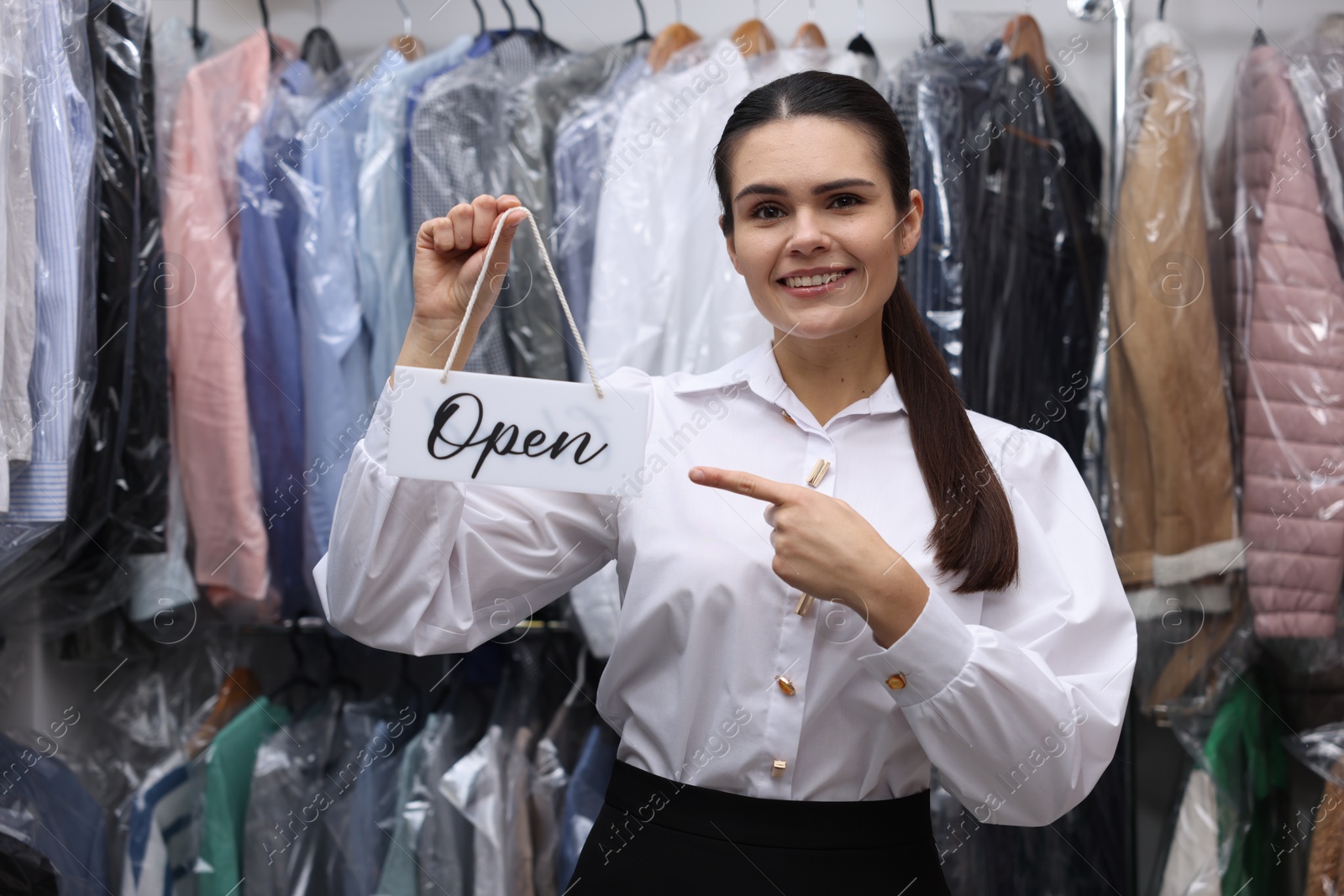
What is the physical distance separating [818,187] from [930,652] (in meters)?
0.44

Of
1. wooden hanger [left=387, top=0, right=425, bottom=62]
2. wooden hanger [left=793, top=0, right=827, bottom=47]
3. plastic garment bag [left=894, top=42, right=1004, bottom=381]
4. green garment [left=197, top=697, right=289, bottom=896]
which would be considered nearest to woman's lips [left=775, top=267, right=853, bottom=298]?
plastic garment bag [left=894, top=42, right=1004, bottom=381]

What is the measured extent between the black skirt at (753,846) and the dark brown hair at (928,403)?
240 millimetres

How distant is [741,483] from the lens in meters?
0.86

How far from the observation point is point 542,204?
1643 millimetres

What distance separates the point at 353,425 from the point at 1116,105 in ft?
4.28

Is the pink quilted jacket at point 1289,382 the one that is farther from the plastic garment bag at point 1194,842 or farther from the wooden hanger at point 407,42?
the wooden hanger at point 407,42

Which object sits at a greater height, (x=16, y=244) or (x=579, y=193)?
(x=16, y=244)

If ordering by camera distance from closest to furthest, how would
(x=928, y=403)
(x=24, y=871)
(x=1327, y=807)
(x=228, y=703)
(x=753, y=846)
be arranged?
(x=753, y=846) → (x=928, y=403) → (x=24, y=871) → (x=1327, y=807) → (x=228, y=703)

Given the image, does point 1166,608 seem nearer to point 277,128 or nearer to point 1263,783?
point 1263,783

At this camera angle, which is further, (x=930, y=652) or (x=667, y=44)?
(x=667, y=44)

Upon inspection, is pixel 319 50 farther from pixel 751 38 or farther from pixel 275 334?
pixel 751 38

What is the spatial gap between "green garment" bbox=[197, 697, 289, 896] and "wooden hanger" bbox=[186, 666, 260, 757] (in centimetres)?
3

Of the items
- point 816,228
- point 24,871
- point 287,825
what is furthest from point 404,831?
point 816,228

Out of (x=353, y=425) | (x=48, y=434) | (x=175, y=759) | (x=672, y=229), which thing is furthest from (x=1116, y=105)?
(x=175, y=759)
